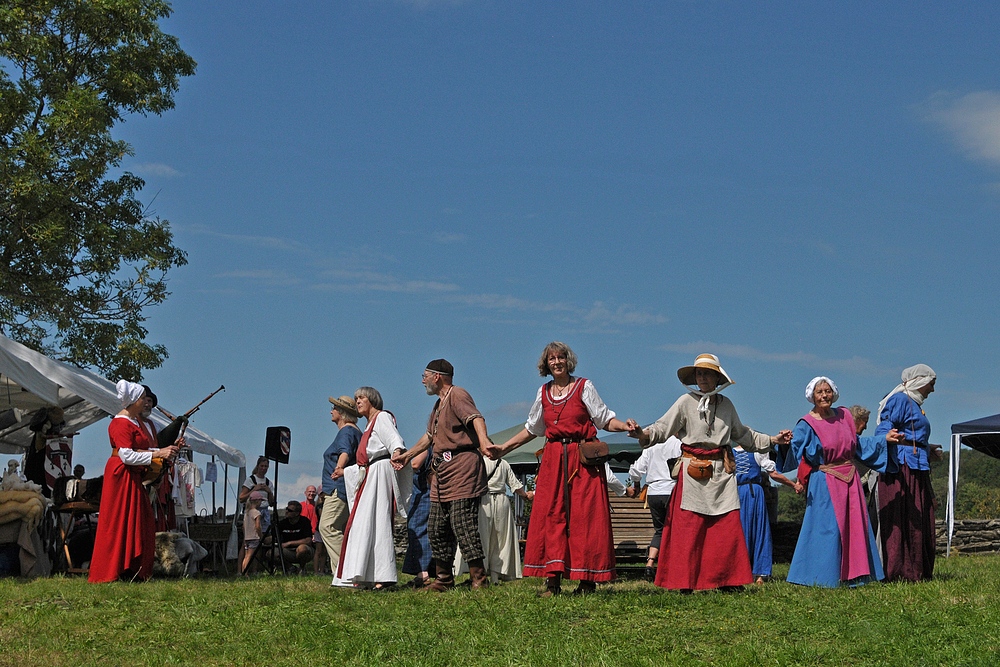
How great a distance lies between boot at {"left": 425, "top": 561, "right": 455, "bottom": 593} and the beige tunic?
2000 mm

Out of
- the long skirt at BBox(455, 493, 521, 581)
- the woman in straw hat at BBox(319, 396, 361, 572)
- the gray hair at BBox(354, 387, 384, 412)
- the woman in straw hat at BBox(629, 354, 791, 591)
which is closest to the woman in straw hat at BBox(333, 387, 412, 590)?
the gray hair at BBox(354, 387, 384, 412)

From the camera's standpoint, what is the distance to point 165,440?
11.0 metres

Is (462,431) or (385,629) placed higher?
(462,431)

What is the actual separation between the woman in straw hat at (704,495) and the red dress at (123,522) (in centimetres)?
477

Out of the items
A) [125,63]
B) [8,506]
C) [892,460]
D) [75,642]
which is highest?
[125,63]

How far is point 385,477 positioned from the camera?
31.1 ft

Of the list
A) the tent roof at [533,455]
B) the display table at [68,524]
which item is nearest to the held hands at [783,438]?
the display table at [68,524]

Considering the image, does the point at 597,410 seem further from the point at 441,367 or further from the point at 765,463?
the point at 765,463

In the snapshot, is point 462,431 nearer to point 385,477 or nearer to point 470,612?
point 385,477

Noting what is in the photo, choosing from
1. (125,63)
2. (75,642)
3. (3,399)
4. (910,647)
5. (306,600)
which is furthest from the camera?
(125,63)


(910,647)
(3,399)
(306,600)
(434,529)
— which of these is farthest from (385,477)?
(3,399)

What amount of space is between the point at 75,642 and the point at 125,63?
55.0 ft

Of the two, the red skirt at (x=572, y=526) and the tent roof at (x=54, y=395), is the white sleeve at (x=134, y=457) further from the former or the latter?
the red skirt at (x=572, y=526)

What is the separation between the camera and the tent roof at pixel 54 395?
11.1 m
